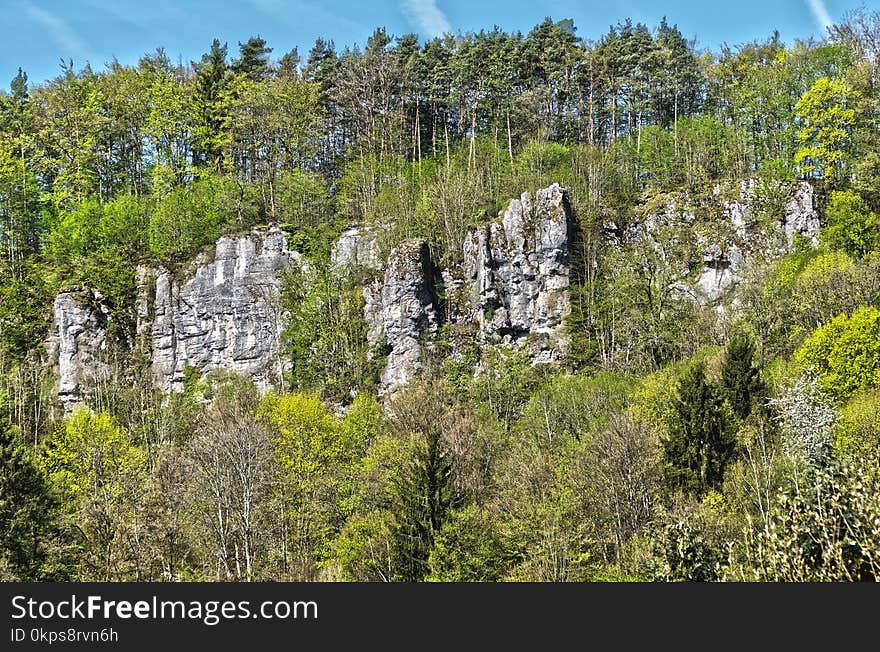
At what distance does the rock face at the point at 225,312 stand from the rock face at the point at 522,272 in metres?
17.4

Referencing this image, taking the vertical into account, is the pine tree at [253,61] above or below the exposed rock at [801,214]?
above

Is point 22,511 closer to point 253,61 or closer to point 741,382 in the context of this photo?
point 741,382

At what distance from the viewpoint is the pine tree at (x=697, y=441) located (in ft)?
110

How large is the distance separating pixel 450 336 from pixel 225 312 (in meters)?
21.3

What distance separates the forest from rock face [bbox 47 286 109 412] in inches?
46.7

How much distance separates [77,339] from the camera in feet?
218

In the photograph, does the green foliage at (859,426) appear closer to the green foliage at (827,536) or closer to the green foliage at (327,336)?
the green foliage at (827,536)

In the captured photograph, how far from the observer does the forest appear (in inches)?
1172

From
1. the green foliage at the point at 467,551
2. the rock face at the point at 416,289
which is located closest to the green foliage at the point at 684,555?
the green foliage at the point at 467,551

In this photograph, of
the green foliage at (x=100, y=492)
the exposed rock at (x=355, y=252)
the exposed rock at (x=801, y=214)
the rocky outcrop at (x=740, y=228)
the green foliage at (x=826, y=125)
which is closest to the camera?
the green foliage at (x=100, y=492)

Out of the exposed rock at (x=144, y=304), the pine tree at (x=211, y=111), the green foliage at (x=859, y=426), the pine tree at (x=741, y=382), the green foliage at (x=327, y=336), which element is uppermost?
the pine tree at (x=211, y=111)

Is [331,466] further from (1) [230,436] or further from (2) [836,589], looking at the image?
(2) [836,589]

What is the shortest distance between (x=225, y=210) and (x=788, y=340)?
51452 mm

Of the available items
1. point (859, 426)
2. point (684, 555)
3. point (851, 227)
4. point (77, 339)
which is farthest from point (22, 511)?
point (851, 227)
